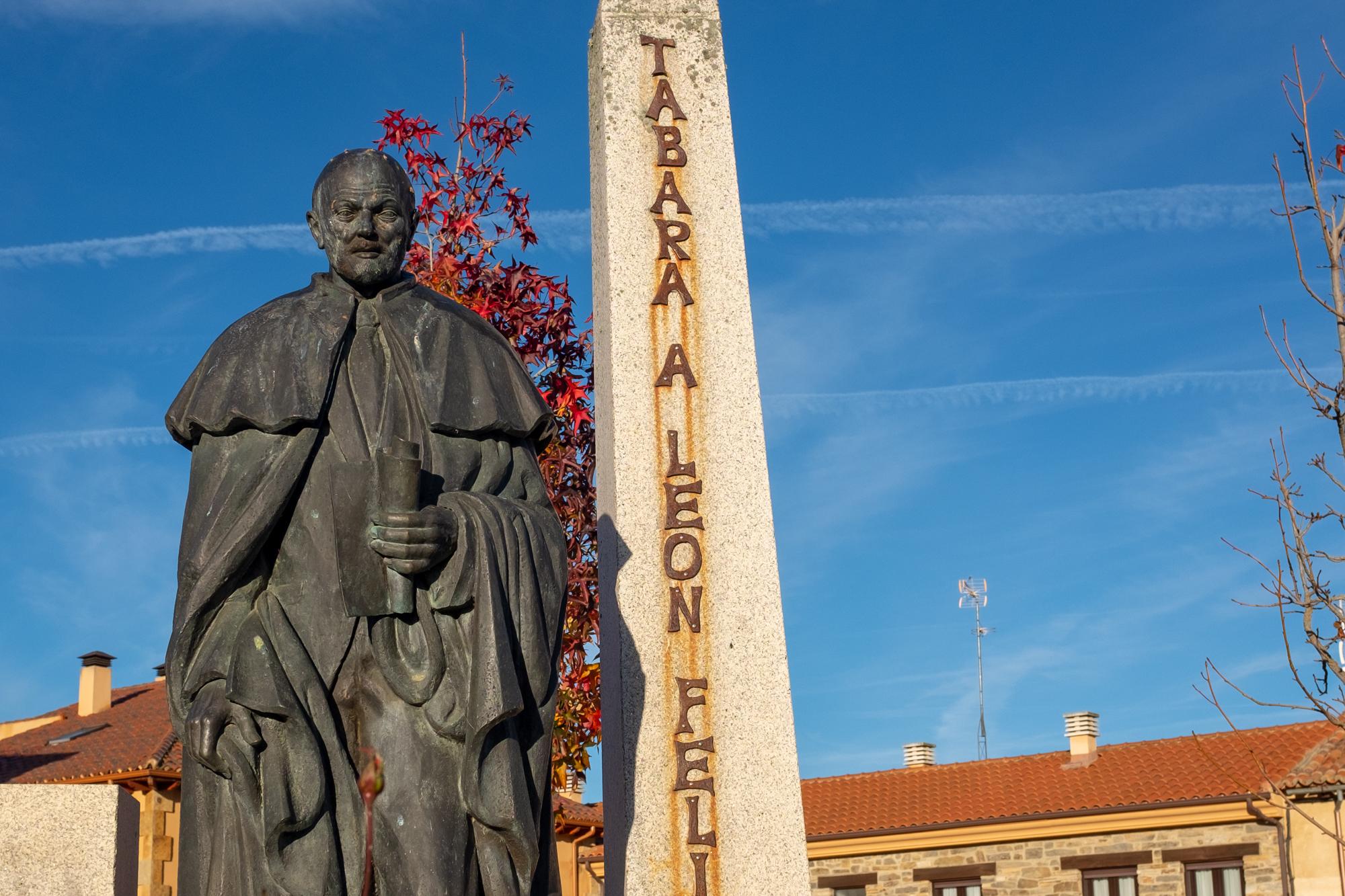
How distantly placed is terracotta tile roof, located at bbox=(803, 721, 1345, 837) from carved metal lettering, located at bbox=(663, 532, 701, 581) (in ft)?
72.2

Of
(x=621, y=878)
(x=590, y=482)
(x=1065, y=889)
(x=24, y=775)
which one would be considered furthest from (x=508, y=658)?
(x=24, y=775)

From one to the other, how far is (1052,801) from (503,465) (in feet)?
91.6

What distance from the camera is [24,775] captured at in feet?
104

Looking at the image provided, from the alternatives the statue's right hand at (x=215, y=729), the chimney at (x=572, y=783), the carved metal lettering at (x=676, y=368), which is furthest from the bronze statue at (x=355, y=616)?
the chimney at (x=572, y=783)

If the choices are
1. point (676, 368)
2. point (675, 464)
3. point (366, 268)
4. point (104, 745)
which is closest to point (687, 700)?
point (675, 464)

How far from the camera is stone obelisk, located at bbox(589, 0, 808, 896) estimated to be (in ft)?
23.6

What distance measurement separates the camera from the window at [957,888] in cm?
3061

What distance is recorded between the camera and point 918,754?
3675 cm

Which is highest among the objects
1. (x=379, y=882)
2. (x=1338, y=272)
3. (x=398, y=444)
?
(x=1338, y=272)

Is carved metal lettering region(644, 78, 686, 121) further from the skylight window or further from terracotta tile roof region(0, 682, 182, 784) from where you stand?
the skylight window

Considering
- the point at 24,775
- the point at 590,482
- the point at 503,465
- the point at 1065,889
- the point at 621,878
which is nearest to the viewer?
the point at 503,465

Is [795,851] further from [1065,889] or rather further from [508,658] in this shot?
[1065,889]

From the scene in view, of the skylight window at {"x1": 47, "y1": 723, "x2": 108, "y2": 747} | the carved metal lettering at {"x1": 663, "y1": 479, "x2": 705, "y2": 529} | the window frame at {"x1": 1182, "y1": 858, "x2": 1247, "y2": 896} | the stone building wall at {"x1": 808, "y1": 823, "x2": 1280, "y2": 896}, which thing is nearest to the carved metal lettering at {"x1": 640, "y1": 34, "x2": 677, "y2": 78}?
the carved metal lettering at {"x1": 663, "y1": 479, "x2": 705, "y2": 529}

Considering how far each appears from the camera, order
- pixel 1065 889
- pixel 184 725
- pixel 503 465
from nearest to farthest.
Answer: pixel 184 725 → pixel 503 465 → pixel 1065 889
